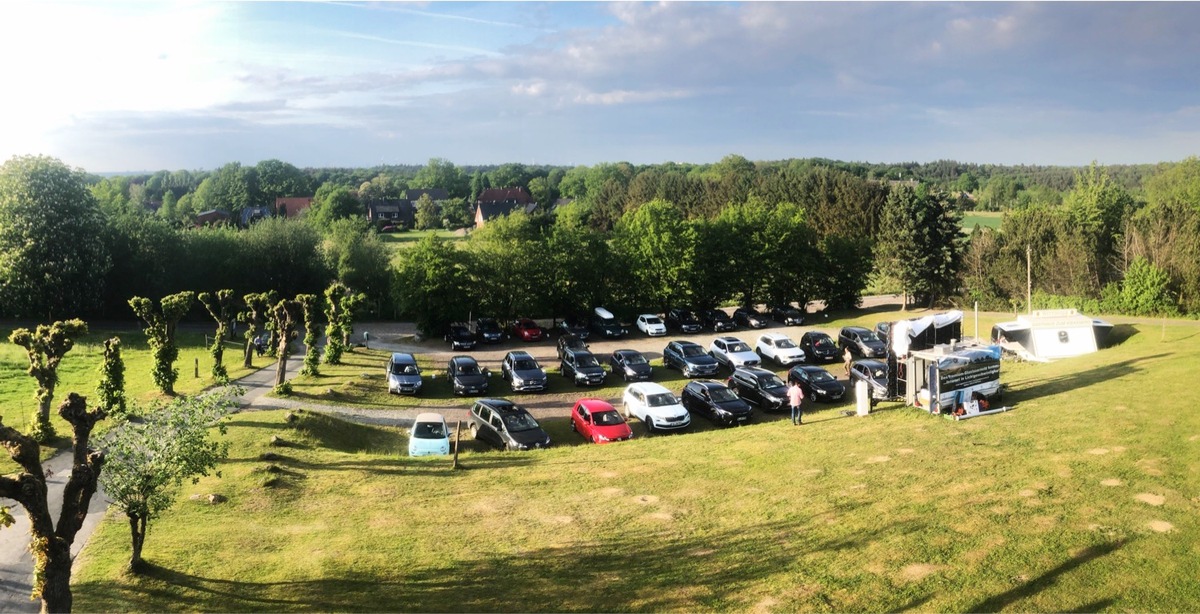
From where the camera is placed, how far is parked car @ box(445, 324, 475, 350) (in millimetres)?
39469

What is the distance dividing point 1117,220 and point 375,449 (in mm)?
62243

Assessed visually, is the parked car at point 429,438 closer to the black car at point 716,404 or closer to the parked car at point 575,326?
the black car at point 716,404

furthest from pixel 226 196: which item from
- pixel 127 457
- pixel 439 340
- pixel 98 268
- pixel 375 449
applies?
pixel 127 457

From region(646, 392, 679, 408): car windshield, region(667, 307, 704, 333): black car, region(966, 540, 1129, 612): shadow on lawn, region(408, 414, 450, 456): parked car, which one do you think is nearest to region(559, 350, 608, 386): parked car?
region(646, 392, 679, 408): car windshield

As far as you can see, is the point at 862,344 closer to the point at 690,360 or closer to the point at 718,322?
the point at 690,360

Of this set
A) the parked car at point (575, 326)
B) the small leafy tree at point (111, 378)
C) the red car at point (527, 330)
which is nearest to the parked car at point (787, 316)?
the parked car at point (575, 326)

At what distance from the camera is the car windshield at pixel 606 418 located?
21406mm

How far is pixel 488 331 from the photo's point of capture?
42.0m

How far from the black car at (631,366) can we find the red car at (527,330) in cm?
1191

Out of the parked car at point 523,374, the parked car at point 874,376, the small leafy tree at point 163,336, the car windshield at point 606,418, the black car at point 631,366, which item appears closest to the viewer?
the car windshield at point 606,418

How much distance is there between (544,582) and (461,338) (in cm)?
3030

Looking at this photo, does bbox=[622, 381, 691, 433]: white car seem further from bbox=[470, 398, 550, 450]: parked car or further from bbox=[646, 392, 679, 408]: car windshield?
bbox=[470, 398, 550, 450]: parked car

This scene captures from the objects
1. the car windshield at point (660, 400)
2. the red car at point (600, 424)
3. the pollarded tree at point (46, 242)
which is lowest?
the red car at point (600, 424)

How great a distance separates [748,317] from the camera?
45781 millimetres
